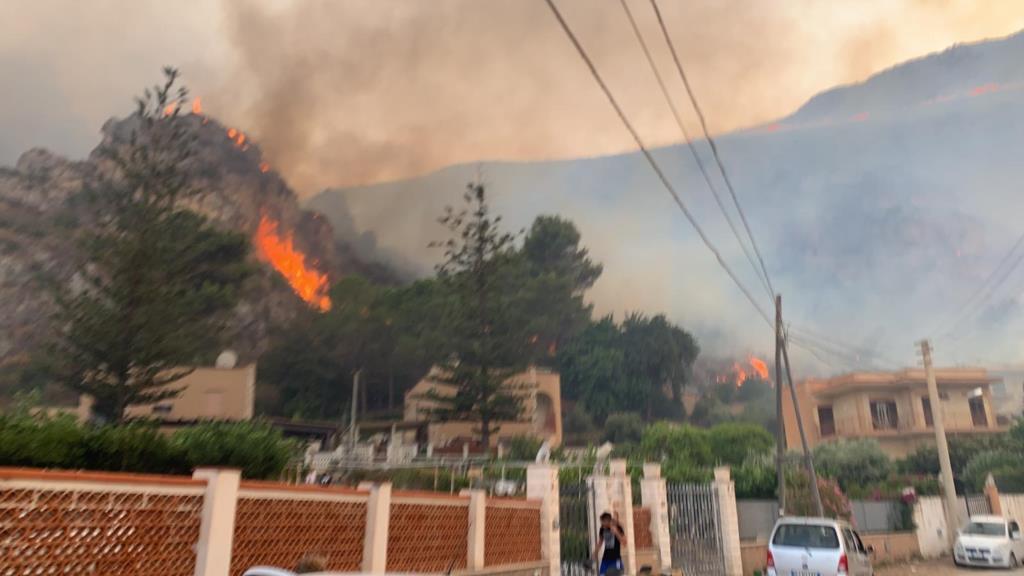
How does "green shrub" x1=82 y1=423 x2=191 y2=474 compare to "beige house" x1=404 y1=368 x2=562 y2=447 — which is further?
"beige house" x1=404 y1=368 x2=562 y2=447

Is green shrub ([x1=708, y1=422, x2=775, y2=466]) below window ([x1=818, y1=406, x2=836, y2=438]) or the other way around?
below

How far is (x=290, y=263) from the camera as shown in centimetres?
5731

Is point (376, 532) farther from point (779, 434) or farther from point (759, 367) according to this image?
point (759, 367)

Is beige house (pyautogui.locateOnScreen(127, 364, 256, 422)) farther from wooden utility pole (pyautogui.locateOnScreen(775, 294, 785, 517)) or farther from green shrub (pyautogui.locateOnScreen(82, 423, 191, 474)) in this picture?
green shrub (pyautogui.locateOnScreen(82, 423, 191, 474))

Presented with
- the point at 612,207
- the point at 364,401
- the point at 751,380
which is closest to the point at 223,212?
the point at 364,401

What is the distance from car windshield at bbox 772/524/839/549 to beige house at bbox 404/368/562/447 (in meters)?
26.1

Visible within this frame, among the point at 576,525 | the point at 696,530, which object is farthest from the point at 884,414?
the point at 576,525

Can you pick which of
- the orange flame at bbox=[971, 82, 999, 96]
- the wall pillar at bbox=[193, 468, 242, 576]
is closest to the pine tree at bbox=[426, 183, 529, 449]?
the wall pillar at bbox=[193, 468, 242, 576]

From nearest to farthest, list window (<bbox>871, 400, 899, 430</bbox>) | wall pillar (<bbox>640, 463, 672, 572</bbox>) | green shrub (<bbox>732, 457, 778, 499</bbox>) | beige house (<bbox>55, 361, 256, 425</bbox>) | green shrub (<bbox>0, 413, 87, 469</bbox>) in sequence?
green shrub (<bbox>0, 413, 87, 469</bbox>), wall pillar (<bbox>640, 463, 672, 572</bbox>), green shrub (<bbox>732, 457, 778, 499</bbox>), beige house (<bbox>55, 361, 256, 425</bbox>), window (<bbox>871, 400, 899, 430</bbox>)

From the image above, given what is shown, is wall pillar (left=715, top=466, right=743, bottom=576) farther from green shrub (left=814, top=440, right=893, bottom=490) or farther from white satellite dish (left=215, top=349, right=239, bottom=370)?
white satellite dish (left=215, top=349, right=239, bottom=370)

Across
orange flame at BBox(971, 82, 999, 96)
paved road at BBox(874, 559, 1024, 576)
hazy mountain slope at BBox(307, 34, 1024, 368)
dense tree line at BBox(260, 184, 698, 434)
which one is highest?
orange flame at BBox(971, 82, 999, 96)

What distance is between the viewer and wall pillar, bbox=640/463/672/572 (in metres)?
10.4

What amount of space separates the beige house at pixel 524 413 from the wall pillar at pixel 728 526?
2325 cm

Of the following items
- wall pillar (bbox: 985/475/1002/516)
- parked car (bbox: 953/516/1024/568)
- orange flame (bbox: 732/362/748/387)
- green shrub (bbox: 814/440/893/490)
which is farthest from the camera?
orange flame (bbox: 732/362/748/387)
